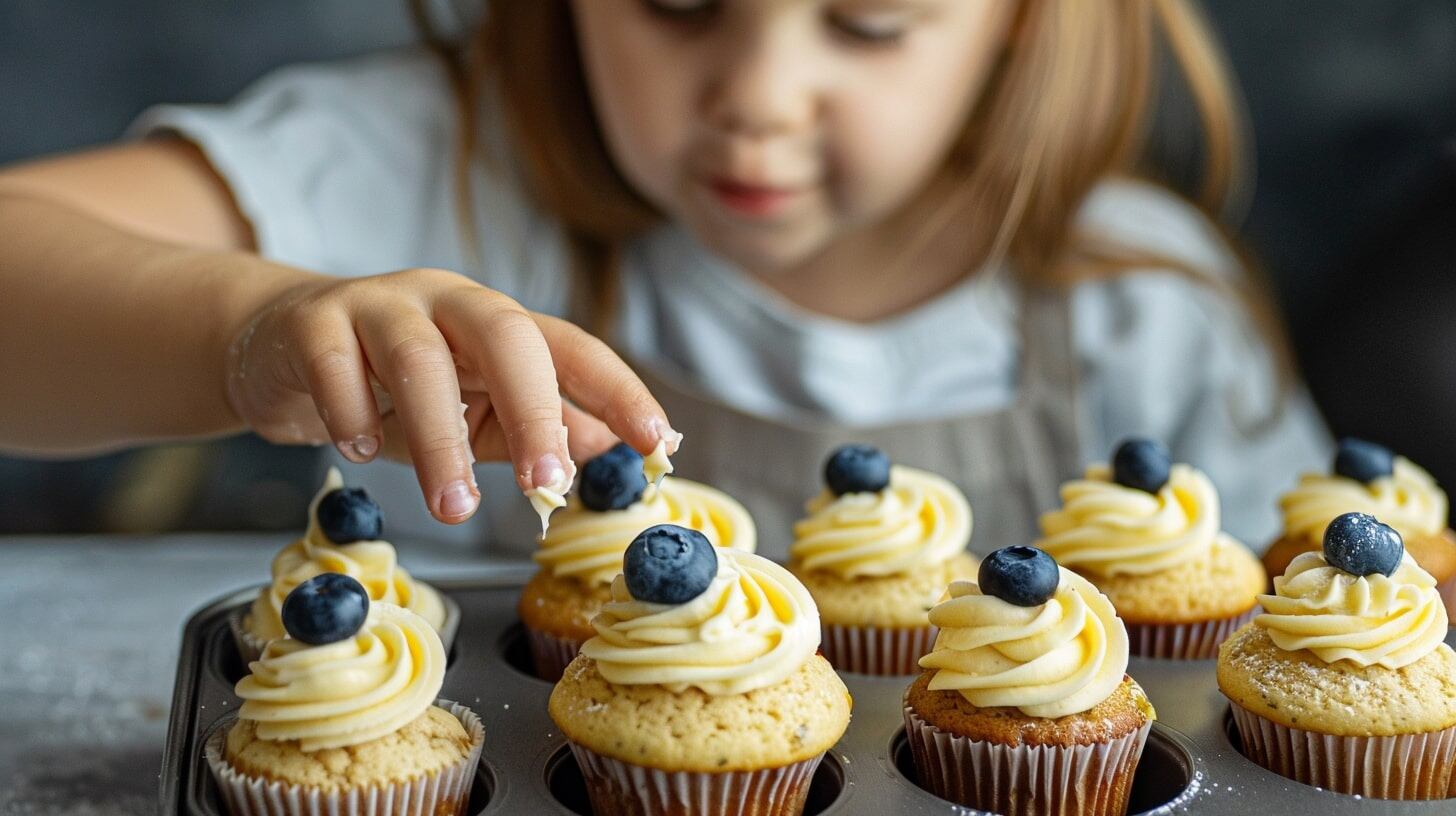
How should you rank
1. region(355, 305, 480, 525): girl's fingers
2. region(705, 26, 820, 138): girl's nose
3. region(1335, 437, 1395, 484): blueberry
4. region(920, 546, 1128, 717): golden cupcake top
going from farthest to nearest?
region(705, 26, 820, 138): girl's nose < region(1335, 437, 1395, 484): blueberry < region(920, 546, 1128, 717): golden cupcake top < region(355, 305, 480, 525): girl's fingers

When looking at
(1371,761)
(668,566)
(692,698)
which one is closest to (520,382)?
(668,566)

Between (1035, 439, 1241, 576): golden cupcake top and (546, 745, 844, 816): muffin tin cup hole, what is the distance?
1.36 feet

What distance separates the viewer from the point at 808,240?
7.02 feet

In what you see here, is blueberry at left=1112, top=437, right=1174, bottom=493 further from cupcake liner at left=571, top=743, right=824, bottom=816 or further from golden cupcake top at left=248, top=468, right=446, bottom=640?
golden cupcake top at left=248, top=468, right=446, bottom=640

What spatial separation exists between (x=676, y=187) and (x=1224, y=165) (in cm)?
118

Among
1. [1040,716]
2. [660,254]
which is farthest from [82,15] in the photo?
[1040,716]

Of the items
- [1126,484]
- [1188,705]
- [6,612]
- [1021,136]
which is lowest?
[6,612]

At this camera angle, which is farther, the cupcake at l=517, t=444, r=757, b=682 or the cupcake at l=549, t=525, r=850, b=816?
the cupcake at l=517, t=444, r=757, b=682

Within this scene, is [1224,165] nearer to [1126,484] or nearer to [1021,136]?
[1021,136]

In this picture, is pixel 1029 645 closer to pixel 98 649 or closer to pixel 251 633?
pixel 251 633

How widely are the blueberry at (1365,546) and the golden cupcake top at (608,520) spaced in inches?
22.6

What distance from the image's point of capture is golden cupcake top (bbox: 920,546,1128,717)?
3.92 ft

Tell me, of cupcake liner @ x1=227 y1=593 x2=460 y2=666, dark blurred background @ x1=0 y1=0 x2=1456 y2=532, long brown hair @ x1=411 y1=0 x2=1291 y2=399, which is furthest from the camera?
dark blurred background @ x1=0 y1=0 x2=1456 y2=532

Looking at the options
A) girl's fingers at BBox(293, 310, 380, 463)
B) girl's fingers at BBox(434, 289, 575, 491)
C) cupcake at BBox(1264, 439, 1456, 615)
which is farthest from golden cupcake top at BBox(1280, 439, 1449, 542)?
girl's fingers at BBox(293, 310, 380, 463)
